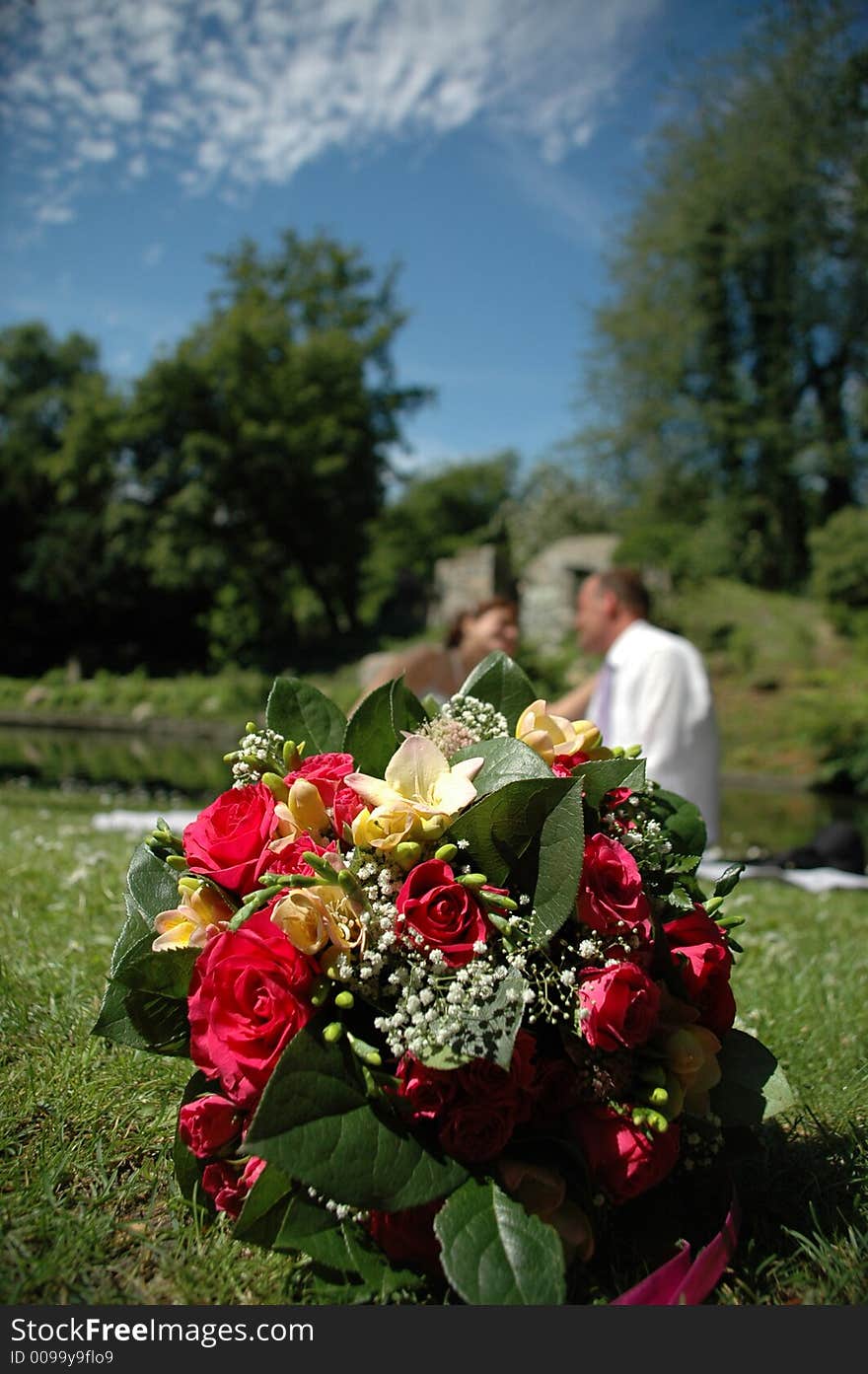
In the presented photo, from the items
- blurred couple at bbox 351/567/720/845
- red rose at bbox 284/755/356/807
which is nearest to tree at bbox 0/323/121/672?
blurred couple at bbox 351/567/720/845

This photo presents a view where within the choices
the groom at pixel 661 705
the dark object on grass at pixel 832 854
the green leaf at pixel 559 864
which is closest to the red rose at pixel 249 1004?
the green leaf at pixel 559 864

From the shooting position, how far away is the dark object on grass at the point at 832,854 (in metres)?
6.77

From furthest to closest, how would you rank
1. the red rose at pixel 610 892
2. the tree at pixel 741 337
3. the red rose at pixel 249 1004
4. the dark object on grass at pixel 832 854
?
the tree at pixel 741 337 < the dark object on grass at pixel 832 854 < the red rose at pixel 610 892 < the red rose at pixel 249 1004

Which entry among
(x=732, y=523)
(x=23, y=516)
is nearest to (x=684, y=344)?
(x=732, y=523)

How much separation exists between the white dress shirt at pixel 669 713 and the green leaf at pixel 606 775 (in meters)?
3.47

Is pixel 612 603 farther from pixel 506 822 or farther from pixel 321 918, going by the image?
pixel 321 918

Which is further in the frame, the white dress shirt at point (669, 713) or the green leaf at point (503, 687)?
the white dress shirt at point (669, 713)

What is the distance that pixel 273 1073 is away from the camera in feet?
3.99

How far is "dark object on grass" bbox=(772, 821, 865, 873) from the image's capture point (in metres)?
6.77

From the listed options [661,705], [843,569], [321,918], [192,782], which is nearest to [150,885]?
[321,918]

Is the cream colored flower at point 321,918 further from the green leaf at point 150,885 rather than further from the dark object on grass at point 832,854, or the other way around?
the dark object on grass at point 832,854

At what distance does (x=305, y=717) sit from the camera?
1825 mm

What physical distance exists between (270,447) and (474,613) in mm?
22744

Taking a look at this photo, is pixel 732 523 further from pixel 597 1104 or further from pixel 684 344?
pixel 597 1104
